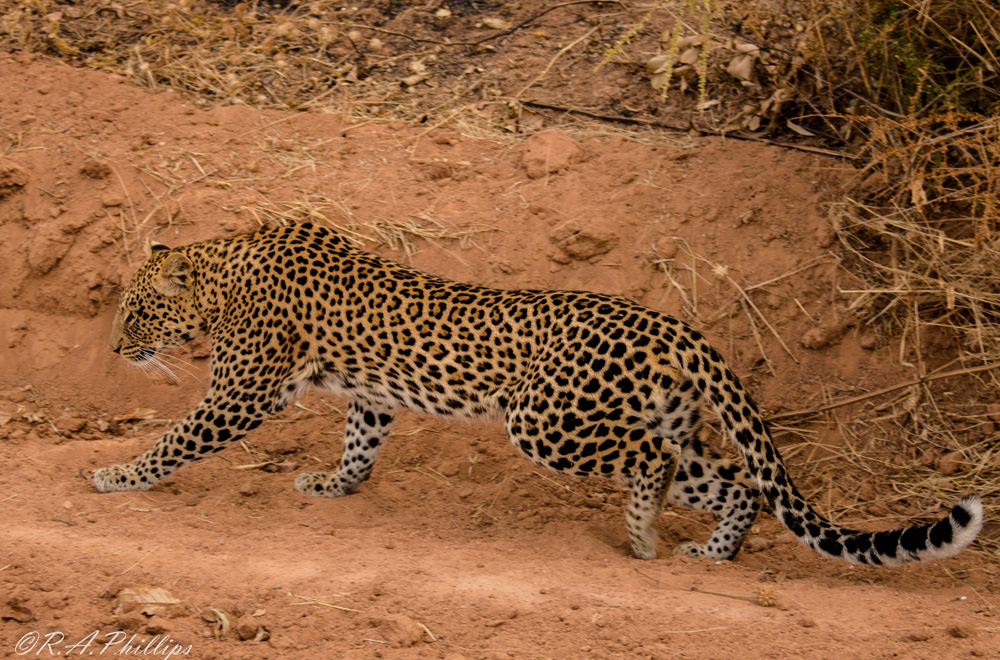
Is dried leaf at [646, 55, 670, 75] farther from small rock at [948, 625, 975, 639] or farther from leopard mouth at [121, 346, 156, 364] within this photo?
small rock at [948, 625, 975, 639]

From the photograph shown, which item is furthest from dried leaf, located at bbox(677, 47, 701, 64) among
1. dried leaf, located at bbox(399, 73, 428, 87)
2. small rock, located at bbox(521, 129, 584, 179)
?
dried leaf, located at bbox(399, 73, 428, 87)

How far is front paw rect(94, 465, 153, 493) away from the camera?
6.59m

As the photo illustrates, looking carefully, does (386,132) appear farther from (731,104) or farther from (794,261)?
(794,261)

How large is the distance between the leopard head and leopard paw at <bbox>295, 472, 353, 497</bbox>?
1205 mm

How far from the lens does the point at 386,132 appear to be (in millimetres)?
9352

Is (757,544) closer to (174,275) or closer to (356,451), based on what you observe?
(356,451)

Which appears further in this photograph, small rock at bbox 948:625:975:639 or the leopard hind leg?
the leopard hind leg

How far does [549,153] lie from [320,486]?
3.55 metres

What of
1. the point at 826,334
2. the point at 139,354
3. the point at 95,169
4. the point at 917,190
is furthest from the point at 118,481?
the point at 917,190

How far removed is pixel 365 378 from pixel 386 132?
3.43 meters

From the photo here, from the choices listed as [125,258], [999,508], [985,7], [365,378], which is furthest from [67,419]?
[985,7]

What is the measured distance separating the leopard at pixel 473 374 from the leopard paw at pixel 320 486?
10 mm

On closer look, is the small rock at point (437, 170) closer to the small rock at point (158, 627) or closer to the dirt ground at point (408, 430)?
the dirt ground at point (408, 430)

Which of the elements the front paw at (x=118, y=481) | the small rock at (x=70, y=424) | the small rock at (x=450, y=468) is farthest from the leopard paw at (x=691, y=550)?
the small rock at (x=70, y=424)
